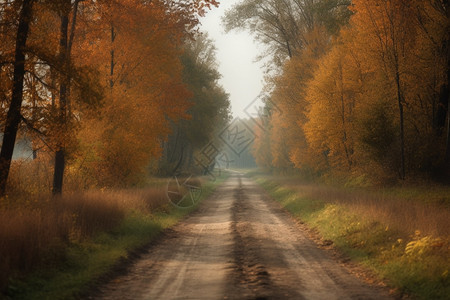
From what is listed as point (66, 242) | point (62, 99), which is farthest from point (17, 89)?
point (66, 242)

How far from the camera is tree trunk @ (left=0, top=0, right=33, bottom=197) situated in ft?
40.9

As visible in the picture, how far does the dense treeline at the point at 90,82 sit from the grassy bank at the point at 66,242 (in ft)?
7.16

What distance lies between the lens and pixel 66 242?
11.2 meters

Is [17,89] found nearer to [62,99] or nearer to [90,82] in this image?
[90,82]

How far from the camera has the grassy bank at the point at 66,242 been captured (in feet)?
27.8

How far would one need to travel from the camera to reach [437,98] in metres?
23.8

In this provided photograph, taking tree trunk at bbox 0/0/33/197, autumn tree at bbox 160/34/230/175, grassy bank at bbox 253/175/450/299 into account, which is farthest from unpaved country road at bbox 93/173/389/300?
autumn tree at bbox 160/34/230/175

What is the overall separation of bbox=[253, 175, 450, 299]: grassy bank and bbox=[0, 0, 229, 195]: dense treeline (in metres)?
9.03

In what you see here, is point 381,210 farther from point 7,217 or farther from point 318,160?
point 318,160

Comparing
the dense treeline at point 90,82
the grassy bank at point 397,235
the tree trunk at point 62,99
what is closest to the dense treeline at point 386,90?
the grassy bank at point 397,235

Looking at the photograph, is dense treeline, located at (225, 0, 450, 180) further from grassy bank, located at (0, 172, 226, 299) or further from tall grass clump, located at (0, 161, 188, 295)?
grassy bank, located at (0, 172, 226, 299)

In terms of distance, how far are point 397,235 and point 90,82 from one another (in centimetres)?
1010

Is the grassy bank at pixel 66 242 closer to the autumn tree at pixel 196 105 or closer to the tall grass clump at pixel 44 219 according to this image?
the tall grass clump at pixel 44 219

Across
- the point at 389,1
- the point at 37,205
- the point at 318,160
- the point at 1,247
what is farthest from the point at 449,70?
the point at 1,247
